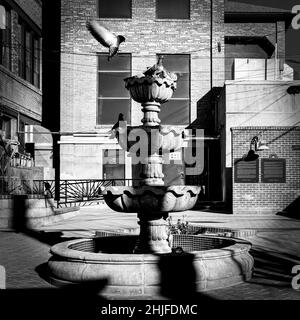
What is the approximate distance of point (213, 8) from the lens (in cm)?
2359

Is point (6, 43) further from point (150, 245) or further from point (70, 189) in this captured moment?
point (150, 245)

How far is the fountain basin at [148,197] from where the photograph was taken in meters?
6.62

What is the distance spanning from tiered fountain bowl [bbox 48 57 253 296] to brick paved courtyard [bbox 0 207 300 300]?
30 cm

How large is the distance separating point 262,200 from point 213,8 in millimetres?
11540

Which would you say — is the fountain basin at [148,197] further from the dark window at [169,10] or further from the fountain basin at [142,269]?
the dark window at [169,10]

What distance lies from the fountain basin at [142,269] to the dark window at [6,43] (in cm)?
1734

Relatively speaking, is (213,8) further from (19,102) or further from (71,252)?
(71,252)

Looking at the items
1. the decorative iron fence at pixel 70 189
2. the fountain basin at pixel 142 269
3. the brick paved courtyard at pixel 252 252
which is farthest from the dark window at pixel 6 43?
the fountain basin at pixel 142 269

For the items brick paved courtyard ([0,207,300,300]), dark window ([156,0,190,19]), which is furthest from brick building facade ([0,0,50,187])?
dark window ([156,0,190,19])

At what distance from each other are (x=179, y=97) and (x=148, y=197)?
17366mm

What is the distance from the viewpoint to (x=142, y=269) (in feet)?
19.5

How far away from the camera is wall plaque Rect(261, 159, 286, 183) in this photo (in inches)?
664

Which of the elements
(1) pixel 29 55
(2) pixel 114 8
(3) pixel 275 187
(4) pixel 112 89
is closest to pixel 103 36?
(3) pixel 275 187
